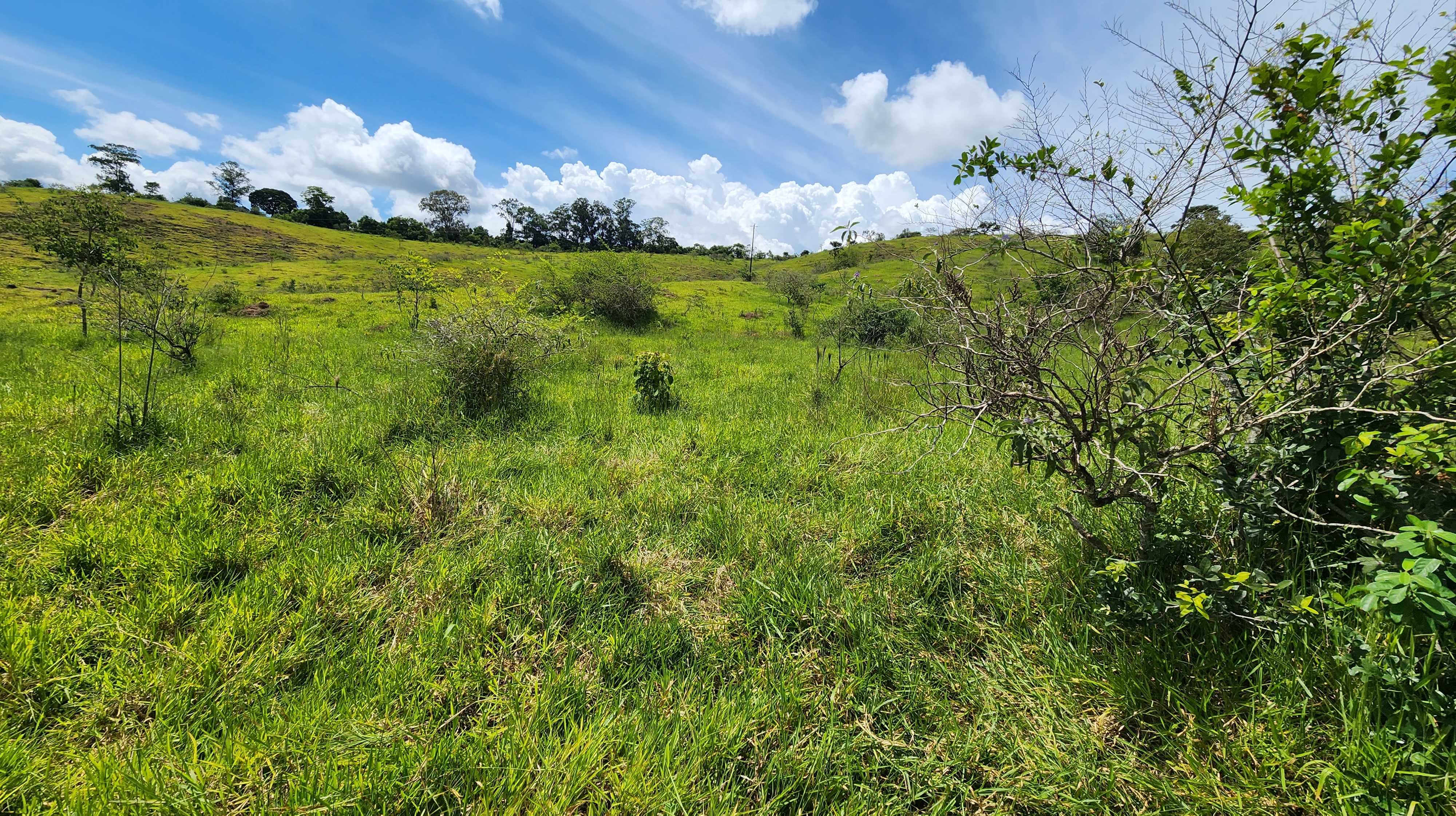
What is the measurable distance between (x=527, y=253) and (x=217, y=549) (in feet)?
212

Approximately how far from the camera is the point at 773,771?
1.92 m

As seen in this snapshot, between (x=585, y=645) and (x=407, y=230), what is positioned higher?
(x=407, y=230)

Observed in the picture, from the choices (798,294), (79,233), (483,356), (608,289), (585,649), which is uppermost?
(798,294)

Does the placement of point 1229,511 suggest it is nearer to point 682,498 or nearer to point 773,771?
point 773,771

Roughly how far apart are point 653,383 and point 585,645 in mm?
4550

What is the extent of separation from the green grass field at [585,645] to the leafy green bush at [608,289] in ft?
41.1

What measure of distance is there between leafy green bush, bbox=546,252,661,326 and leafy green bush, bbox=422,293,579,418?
33.4 feet

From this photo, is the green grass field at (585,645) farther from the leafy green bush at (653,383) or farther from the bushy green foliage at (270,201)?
the bushy green foliage at (270,201)

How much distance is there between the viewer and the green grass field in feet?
5.80

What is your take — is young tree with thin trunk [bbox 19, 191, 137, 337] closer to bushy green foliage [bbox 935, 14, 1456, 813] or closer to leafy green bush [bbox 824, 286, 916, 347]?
bushy green foliage [bbox 935, 14, 1456, 813]

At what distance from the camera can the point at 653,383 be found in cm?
680

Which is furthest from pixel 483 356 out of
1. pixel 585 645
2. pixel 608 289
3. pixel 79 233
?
pixel 79 233

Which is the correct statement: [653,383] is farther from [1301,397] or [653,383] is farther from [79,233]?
[79,233]

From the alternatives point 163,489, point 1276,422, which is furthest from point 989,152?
point 163,489
